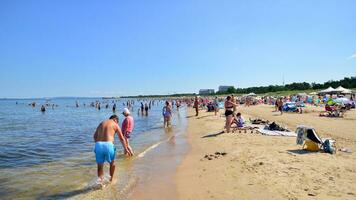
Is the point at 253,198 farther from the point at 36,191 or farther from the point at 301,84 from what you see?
the point at 301,84

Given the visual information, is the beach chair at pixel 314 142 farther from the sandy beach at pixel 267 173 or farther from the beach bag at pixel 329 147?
the sandy beach at pixel 267 173

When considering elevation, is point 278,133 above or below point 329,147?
below

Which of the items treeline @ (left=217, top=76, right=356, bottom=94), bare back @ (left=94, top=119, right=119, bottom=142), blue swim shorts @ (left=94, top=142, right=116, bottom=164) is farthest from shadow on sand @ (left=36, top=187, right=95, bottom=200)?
treeline @ (left=217, top=76, right=356, bottom=94)

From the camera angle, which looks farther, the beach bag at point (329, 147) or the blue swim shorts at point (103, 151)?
the beach bag at point (329, 147)

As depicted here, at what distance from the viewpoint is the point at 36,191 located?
7.15 metres

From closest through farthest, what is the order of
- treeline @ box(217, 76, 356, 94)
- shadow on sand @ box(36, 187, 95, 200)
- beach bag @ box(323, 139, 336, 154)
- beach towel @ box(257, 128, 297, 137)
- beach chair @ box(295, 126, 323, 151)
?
1. shadow on sand @ box(36, 187, 95, 200)
2. beach bag @ box(323, 139, 336, 154)
3. beach chair @ box(295, 126, 323, 151)
4. beach towel @ box(257, 128, 297, 137)
5. treeline @ box(217, 76, 356, 94)

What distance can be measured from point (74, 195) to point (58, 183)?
126cm

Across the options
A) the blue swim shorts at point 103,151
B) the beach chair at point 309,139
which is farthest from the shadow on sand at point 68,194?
the beach chair at point 309,139

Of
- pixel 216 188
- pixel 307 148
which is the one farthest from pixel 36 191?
pixel 307 148

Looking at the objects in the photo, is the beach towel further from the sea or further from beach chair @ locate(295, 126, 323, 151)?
the sea

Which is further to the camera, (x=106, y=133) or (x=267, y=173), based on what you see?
(x=267, y=173)

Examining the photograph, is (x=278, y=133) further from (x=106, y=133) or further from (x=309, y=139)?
(x=106, y=133)

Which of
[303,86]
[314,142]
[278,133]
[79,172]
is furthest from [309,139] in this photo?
[303,86]

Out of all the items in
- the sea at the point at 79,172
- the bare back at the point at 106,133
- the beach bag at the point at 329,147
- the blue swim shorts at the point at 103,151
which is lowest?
the sea at the point at 79,172
